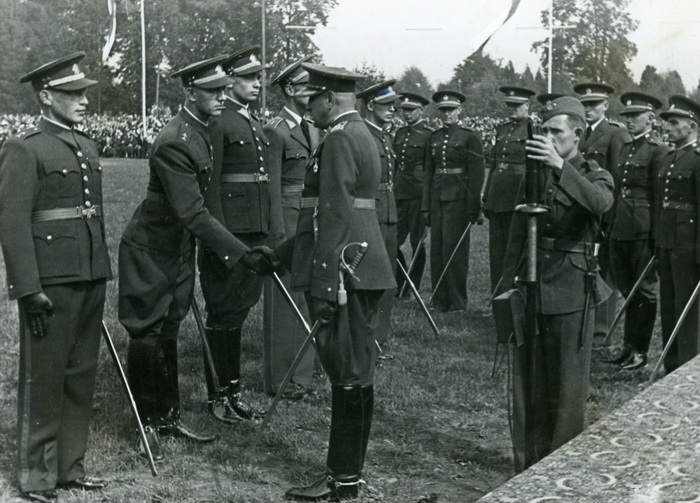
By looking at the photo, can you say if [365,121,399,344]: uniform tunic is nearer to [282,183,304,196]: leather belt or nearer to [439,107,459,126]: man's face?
[282,183,304,196]: leather belt

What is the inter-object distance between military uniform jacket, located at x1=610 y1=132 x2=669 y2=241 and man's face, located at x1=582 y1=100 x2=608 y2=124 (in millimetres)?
487

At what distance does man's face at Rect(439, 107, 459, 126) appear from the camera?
9.56 metres

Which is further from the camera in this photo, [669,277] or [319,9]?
[669,277]

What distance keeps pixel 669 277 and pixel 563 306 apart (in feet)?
8.51

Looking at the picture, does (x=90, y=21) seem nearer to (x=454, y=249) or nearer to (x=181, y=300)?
(x=181, y=300)

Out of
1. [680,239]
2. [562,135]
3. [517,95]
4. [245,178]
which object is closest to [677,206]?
[680,239]

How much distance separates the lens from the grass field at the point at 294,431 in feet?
15.3

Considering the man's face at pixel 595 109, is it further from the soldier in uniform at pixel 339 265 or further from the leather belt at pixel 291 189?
the soldier in uniform at pixel 339 265

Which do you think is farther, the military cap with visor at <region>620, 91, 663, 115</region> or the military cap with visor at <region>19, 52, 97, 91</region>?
the military cap with visor at <region>620, 91, 663, 115</region>

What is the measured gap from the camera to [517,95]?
26.8ft

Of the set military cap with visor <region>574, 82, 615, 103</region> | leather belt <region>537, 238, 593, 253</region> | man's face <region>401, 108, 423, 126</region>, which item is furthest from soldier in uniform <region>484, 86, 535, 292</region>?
leather belt <region>537, 238, 593, 253</region>

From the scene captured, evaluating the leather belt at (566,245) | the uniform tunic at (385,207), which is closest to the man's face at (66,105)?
the leather belt at (566,245)

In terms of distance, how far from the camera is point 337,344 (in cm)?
441

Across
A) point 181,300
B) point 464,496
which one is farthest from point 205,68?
point 464,496
